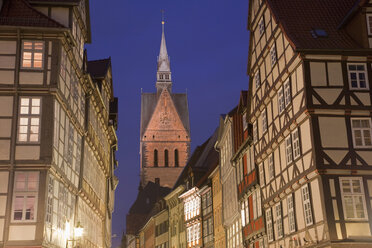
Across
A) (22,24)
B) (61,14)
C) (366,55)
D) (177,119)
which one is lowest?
(366,55)

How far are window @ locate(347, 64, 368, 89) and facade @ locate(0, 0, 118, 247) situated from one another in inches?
456

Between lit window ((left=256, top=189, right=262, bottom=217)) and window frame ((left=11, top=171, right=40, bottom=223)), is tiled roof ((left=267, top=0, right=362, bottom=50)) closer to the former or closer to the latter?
lit window ((left=256, top=189, right=262, bottom=217))

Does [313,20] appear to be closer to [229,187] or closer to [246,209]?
[246,209]

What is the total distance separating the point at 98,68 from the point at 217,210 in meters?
13.7

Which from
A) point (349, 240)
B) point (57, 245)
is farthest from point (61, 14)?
point (349, 240)

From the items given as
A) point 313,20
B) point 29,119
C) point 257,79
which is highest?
point 313,20

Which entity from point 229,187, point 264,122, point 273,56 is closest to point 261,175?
point 264,122

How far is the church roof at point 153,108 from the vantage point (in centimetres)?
10456

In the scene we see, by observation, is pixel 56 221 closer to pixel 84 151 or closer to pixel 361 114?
pixel 84 151

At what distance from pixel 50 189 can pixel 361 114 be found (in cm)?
1230

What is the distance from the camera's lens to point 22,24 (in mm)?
23031

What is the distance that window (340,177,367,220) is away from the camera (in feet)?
66.3

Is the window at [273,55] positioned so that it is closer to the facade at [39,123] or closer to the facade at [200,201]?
the facade at [39,123]

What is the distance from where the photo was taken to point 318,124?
21.3 m
